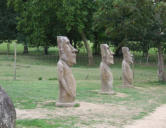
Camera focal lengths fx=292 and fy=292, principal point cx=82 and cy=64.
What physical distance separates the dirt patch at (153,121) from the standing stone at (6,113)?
14.3 ft

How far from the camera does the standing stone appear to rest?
167 inches

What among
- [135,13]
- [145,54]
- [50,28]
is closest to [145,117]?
[135,13]

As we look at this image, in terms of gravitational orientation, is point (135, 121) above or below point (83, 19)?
below

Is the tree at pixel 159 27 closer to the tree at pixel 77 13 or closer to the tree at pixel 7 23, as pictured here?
the tree at pixel 77 13

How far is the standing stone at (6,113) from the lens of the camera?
424cm

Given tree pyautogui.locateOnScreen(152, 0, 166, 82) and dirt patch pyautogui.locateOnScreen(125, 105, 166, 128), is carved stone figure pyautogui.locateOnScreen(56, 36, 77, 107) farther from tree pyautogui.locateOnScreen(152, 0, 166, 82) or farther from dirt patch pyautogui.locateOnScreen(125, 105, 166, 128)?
tree pyautogui.locateOnScreen(152, 0, 166, 82)

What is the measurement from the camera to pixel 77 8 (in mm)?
31203

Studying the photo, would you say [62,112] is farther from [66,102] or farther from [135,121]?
[135,121]

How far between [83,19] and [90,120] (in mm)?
23817

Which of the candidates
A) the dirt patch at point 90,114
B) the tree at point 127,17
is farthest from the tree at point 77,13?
the dirt patch at point 90,114

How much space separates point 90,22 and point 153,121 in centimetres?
2510

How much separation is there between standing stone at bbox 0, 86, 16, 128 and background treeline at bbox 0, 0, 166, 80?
15775 mm

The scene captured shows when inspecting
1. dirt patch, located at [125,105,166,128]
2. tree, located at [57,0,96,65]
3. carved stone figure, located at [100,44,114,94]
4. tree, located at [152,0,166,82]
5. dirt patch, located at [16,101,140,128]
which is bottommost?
dirt patch, located at [125,105,166,128]

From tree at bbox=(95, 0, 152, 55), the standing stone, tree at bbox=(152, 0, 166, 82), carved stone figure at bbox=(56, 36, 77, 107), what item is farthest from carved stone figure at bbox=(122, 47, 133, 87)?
the standing stone
